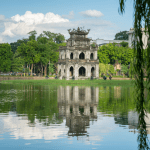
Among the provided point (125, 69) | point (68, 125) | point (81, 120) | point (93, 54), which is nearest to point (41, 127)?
point (68, 125)

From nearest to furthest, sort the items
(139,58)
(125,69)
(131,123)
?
(139,58) < (131,123) < (125,69)

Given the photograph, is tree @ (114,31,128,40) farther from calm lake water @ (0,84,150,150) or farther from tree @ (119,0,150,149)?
tree @ (119,0,150,149)

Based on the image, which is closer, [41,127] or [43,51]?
[41,127]

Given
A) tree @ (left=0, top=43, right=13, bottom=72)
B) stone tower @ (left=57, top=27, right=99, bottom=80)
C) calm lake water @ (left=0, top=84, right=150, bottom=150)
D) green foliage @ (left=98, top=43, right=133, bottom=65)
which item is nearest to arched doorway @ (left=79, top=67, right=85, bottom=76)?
stone tower @ (left=57, top=27, right=99, bottom=80)

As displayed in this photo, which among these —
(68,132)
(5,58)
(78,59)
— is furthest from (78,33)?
(68,132)

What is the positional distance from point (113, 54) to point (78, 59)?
23.6 meters

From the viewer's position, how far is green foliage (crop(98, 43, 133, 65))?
336 feet

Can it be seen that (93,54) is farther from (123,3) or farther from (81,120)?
(123,3)

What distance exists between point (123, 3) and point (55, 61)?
107480 millimetres

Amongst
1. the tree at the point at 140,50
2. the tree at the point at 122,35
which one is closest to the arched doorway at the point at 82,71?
the tree at the point at 140,50

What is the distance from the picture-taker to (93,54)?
86.6m

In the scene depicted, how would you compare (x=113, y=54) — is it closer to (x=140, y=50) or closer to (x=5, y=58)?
(x=5, y=58)

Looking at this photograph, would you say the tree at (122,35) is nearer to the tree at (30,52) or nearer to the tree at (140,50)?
the tree at (30,52)

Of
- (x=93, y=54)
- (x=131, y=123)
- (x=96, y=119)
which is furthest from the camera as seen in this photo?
(x=93, y=54)
